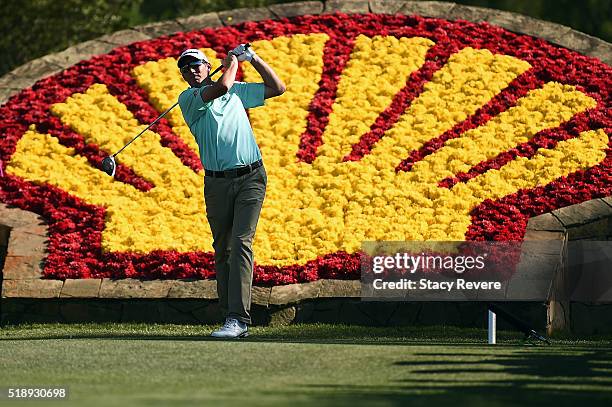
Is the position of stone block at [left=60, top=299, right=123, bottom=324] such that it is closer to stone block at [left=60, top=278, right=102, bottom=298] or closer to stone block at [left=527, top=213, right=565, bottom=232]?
stone block at [left=60, top=278, right=102, bottom=298]

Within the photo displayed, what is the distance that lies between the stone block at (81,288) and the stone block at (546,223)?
4.08 metres

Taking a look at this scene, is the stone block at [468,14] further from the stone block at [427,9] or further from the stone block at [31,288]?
the stone block at [31,288]

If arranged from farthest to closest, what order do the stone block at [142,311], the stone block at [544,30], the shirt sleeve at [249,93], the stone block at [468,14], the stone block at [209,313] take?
1. the stone block at [468,14]
2. the stone block at [544,30]
3. the stone block at [142,311]
4. the stone block at [209,313]
5. the shirt sleeve at [249,93]

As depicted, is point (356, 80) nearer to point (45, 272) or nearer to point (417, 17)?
point (417, 17)

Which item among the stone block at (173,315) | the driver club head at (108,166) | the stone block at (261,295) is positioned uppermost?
the driver club head at (108,166)

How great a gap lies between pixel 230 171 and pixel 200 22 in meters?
10.4

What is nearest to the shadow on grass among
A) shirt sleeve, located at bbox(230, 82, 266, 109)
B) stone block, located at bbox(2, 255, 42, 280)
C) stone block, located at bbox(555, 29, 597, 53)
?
shirt sleeve, located at bbox(230, 82, 266, 109)

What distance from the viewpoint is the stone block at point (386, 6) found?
19078mm

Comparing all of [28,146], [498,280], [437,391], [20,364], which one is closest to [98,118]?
[28,146]

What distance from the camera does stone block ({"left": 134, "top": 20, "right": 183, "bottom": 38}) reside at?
1906 cm

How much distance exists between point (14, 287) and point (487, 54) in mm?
7658

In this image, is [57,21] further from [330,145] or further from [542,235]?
[542,235]

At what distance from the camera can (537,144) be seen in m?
15.0

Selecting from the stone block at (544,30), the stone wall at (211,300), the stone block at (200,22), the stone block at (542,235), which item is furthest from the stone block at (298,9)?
the stone block at (542,235)
